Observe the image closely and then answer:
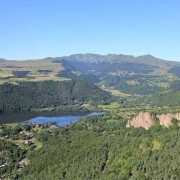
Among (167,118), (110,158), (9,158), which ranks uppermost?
(167,118)

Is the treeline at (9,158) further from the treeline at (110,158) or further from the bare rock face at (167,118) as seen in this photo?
the bare rock face at (167,118)

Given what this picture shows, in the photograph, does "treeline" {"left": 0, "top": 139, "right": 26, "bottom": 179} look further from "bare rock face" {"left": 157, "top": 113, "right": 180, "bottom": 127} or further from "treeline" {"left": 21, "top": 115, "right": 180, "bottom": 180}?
"bare rock face" {"left": 157, "top": 113, "right": 180, "bottom": 127}

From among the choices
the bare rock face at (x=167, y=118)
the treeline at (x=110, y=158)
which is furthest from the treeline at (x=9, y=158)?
the bare rock face at (x=167, y=118)

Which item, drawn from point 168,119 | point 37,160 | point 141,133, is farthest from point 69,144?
point 168,119

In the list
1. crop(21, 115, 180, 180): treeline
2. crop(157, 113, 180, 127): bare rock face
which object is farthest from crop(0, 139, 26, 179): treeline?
crop(157, 113, 180, 127): bare rock face

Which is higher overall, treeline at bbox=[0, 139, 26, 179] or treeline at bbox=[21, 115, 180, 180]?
treeline at bbox=[21, 115, 180, 180]

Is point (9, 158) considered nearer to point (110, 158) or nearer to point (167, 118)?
point (110, 158)

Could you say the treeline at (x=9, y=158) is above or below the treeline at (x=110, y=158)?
below

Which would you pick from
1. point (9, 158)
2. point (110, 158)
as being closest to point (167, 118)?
point (110, 158)

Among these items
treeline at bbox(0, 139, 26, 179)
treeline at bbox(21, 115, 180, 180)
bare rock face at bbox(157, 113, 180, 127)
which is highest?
bare rock face at bbox(157, 113, 180, 127)
